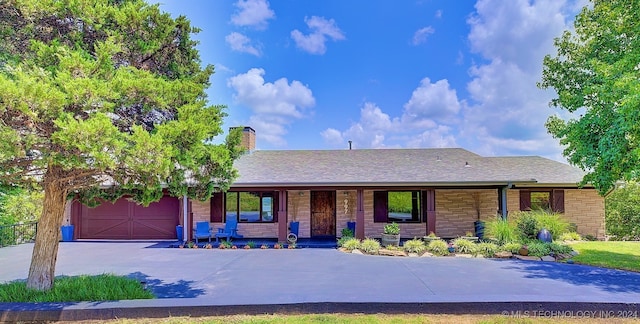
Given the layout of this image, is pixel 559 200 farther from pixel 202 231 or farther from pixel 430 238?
pixel 202 231

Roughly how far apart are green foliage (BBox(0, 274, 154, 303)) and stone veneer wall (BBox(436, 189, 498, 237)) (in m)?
12.0

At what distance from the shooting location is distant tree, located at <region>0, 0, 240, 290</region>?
4.44 metres

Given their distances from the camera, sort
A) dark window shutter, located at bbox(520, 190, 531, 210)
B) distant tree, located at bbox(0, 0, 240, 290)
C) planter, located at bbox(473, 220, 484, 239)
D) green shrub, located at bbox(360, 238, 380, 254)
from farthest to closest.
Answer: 1. dark window shutter, located at bbox(520, 190, 531, 210)
2. planter, located at bbox(473, 220, 484, 239)
3. green shrub, located at bbox(360, 238, 380, 254)
4. distant tree, located at bbox(0, 0, 240, 290)

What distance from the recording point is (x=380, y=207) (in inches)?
595

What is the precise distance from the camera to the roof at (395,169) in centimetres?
1265

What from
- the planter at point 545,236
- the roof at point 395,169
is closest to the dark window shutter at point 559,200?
the roof at point 395,169

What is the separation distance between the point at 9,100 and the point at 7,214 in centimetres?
1580

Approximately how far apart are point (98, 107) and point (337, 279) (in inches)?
212

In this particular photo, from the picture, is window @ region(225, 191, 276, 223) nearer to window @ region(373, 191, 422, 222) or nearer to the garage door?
the garage door

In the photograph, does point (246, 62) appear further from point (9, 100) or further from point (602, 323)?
point (602, 323)

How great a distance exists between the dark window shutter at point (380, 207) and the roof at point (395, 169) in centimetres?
121

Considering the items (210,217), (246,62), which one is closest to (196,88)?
(210,217)

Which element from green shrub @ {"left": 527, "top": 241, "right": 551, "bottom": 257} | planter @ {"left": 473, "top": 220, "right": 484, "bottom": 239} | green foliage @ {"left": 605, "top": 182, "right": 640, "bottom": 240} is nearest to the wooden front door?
planter @ {"left": 473, "top": 220, "right": 484, "bottom": 239}

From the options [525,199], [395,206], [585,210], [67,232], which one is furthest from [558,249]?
[67,232]
